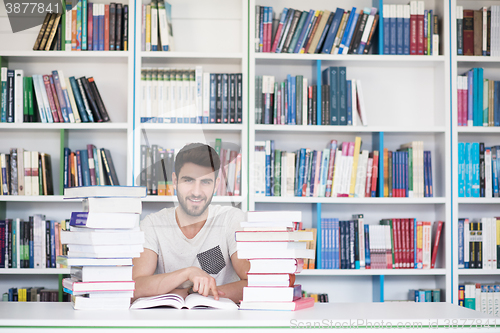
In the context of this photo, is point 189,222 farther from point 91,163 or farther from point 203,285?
point 91,163

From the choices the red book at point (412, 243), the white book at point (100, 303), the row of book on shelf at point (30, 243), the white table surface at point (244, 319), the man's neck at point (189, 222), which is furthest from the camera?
the red book at point (412, 243)

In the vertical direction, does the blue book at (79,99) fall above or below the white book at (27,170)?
above

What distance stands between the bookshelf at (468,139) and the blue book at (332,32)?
67 centimetres

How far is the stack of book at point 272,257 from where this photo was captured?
1361 millimetres

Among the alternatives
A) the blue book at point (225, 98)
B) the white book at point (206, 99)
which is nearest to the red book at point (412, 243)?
the blue book at point (225, 98)

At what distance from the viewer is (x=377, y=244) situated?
293cm

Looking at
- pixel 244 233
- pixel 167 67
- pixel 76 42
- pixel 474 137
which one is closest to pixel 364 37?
pixel 474 137

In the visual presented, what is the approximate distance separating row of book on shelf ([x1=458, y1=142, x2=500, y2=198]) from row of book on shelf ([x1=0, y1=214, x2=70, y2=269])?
2300mm

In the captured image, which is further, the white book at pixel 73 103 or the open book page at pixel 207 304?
the white book at pixel 73 103

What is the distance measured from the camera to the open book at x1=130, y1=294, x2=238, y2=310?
4.42ft

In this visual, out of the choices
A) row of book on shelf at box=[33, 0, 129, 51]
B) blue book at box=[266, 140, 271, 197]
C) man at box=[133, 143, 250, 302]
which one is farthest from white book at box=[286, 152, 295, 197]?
row of book on shelf at box=[33, 0, 129, 51]

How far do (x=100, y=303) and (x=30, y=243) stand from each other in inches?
67.5

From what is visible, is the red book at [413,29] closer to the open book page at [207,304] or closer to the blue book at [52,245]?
the open book page at [207,304]

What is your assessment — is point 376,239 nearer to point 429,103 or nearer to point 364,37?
point 429,103
